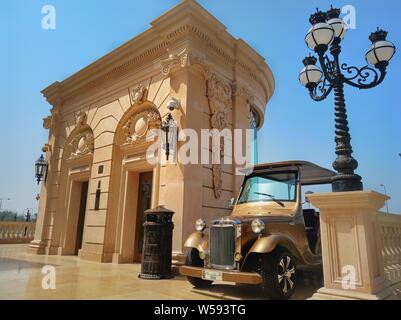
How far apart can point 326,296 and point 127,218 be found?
7.25 m

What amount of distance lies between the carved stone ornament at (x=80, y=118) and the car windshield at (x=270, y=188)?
848 centimetres

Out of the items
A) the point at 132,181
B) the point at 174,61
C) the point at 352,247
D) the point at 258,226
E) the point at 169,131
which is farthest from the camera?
the point at 132,181

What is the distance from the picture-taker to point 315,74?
587 cm

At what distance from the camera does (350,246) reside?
12.6 ft

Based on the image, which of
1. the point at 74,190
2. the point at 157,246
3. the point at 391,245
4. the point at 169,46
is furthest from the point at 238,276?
the point at 74,190

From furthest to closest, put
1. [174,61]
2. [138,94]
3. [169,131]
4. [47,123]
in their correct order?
[47,123]
[138,94]
[174,61]
[169,131]

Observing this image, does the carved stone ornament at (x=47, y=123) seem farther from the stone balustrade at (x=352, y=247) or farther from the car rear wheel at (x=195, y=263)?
the stone balustrade at (x=352, y=247)

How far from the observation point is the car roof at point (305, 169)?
6.30 metres

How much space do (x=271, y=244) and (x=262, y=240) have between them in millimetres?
171

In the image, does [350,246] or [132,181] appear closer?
[350,246]

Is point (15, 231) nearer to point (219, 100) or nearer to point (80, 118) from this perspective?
point (80, 118)
